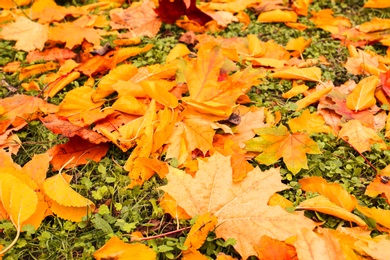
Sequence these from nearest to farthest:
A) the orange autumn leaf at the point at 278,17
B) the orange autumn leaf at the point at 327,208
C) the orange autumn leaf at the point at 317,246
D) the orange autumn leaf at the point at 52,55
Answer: the orange autumn leaf at the point at 317,246
the orange autumn leaf at the point at 327,208
the orange autumn leaf at the point at 52,55
the orange autumn leaf at the point at 278,17

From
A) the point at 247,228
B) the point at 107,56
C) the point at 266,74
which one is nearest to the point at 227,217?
the point at 247,228

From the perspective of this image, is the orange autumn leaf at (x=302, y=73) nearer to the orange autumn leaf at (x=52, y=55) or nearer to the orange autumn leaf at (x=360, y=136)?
the orange autumn leaf at (x=360, y=136)

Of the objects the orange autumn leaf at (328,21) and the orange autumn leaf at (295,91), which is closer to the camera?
the orange autumn leaf at (295,91)

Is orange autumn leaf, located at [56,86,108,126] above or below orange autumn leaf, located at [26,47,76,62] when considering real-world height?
below

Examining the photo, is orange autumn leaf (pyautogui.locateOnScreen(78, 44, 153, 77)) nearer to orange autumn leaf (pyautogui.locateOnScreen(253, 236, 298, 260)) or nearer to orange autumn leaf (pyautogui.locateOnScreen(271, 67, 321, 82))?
orange autumn leaf (pyautogui.locateOnScreen(271, 67, 321, 82))

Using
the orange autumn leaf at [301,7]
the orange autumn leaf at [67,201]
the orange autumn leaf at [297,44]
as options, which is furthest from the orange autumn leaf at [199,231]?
the orange autumn leaf at [301,7]

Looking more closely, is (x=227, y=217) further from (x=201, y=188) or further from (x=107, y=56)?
(x=107, y=56)

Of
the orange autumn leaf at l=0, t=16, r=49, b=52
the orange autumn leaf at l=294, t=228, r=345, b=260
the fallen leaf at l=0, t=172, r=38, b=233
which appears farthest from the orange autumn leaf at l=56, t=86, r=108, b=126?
the orange autumn leaf at l=294, t=228, r=345, b=260

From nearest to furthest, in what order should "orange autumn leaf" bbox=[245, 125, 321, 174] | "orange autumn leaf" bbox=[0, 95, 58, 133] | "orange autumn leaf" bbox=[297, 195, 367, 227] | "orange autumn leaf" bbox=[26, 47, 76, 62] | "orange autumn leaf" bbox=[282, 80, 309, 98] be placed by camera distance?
"orange autumn leaf" bbox=[297, 195, 367, 227]
"orange autumn leaf" bbox=[245, 125, 321, 174]
"orange autumn leaf" bbox=[0, 95, 58, 133]
"orange autumn leaf" bbox=[282, 80, 309, 98]
"orange autumn leaf" bbox=[26, 47, 76, 62]
